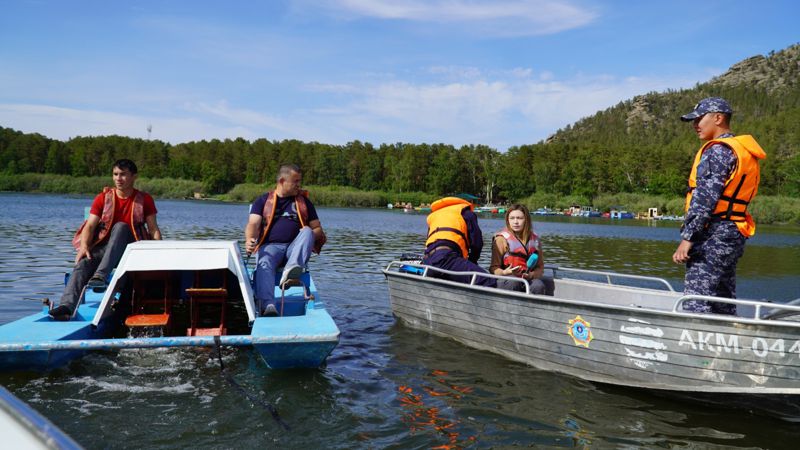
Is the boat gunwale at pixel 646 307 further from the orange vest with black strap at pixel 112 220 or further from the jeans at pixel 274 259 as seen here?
the orange vest with black strap at pixel 112 220

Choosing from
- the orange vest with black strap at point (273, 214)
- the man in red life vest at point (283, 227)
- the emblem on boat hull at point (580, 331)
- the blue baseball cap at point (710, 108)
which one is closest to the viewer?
the blue baseball cap at point (710, 108)

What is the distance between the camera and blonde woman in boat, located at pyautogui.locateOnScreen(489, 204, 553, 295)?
839cm

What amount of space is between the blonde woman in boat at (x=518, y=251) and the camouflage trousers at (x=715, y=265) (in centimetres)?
238

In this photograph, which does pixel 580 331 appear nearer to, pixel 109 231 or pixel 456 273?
pixel 456 273

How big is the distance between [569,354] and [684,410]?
130cm

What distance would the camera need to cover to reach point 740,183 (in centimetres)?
593

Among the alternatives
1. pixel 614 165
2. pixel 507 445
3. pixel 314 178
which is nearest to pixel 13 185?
pixel 314 178

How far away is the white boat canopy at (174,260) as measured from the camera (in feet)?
21.2

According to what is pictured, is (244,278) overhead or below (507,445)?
overhead

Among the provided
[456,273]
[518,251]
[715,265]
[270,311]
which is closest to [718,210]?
[715,265]

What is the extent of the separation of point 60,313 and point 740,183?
7.37 meters

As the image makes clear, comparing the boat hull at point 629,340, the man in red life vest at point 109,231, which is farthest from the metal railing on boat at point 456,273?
the man in red life vest at point 109,231

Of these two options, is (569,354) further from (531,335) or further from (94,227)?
(94,227)

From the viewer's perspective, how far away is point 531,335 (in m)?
7.30
